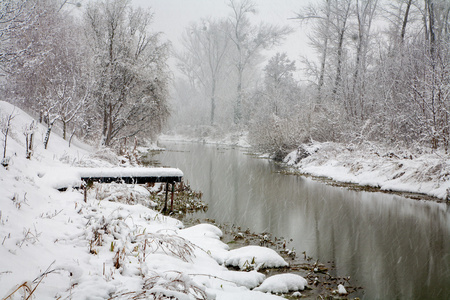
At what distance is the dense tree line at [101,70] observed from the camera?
15156 millimetres

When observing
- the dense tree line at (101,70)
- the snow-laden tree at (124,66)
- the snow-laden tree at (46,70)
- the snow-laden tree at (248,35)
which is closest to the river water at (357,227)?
the snow-laden tree at (124,66)

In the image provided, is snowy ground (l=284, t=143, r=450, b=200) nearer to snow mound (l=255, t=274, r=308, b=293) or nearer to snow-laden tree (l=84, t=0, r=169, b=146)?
snow mound (l=255, t=274, r=308, b=293)

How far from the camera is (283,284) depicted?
14.4ft

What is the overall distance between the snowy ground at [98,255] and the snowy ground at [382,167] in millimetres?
8694

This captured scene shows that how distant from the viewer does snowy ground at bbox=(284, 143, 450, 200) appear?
36.3ft

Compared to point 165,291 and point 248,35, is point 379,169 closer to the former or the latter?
point 165,291

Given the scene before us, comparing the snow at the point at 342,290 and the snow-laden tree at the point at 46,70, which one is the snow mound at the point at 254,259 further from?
the snow-laden tree at the point at 46,70

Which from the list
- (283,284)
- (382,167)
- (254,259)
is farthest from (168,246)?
(382,167)

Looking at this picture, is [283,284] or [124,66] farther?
[124,66]

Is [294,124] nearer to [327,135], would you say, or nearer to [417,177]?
[327,135]

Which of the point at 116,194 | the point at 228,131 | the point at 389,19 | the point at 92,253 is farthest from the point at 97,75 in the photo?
the point at 228,131

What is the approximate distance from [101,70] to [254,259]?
13.4 m

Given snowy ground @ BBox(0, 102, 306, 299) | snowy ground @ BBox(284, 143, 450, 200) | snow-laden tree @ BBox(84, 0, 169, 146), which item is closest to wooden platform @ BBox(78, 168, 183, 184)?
snowy ground @ BBox(0, 102, 306, 299)

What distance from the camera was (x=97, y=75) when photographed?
15258 mm
